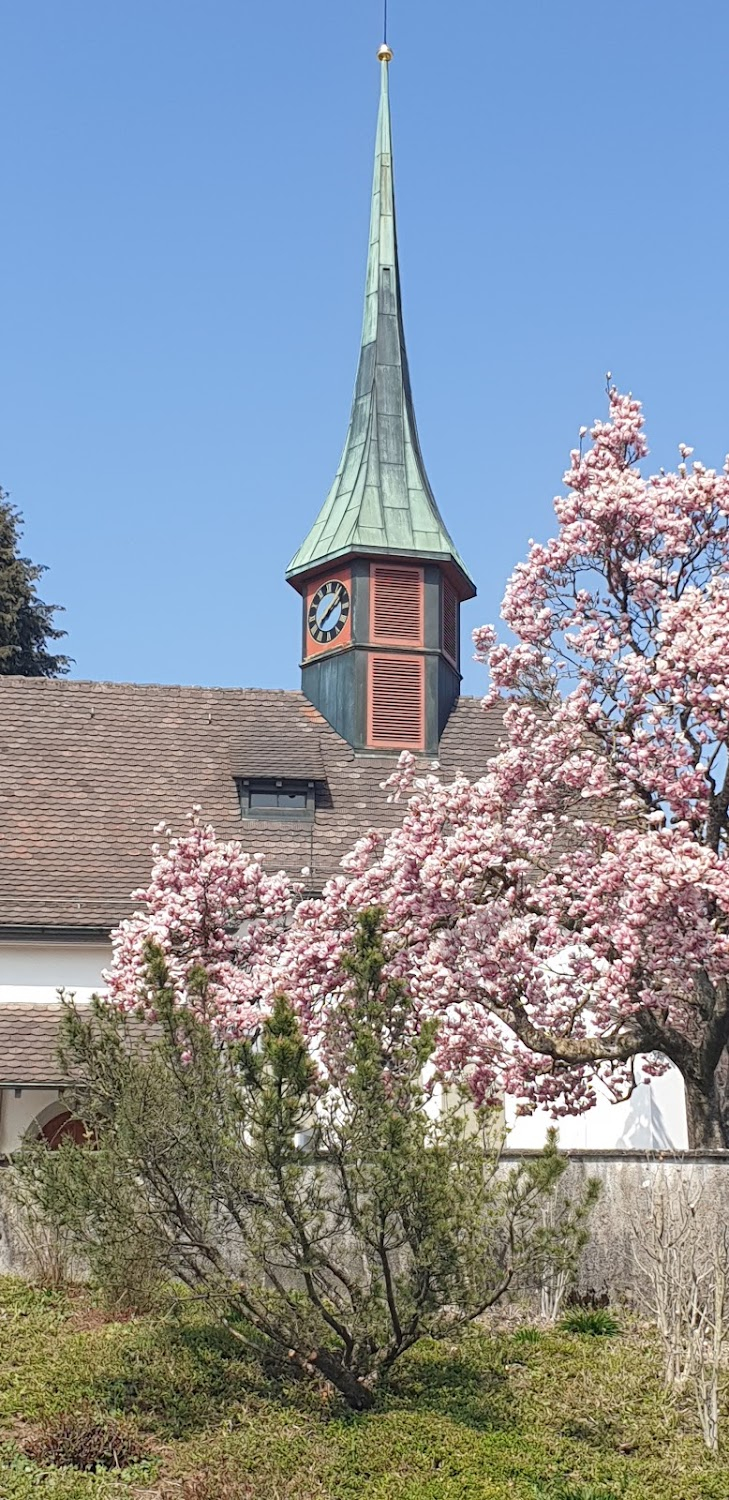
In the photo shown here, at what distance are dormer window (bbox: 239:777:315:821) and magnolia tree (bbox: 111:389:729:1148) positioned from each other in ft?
29.9

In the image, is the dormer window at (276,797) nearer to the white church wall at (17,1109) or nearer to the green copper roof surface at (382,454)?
the green copper roof surface at (382,454)

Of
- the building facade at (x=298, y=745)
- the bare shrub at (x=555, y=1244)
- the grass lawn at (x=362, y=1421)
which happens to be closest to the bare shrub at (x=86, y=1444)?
the grass lawn at (x=362, y=1421)

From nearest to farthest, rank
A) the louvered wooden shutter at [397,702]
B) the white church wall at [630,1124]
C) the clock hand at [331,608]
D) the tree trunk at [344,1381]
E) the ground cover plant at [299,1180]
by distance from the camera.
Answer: the ground cover plant at [299,1180], the tree trunk at [344,1381], the white church wall at [630,1124], the louvered wooden shutter at [397,702], the clock hand at [331,608]

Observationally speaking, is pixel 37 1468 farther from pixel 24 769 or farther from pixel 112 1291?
pixel 24 769

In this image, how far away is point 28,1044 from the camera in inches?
857

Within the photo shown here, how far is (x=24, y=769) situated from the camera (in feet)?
84.3

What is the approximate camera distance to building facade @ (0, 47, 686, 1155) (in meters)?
22.9

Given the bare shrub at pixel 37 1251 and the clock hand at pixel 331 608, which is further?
the clock hand at pixel 331 608

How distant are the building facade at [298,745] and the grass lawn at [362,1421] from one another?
392 inches

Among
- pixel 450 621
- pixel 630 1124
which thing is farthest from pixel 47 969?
pixel 450 621

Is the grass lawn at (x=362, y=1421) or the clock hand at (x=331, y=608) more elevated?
the clock hand at (x=331, y=608)

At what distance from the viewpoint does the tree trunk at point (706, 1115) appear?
14656 mm

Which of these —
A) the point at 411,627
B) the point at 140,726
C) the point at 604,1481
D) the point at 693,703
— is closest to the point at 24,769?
the point at 140,726

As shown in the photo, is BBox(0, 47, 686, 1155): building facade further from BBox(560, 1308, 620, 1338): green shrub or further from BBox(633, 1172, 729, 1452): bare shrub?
BBox(633, 1172, 729, 1452): bare shrub
